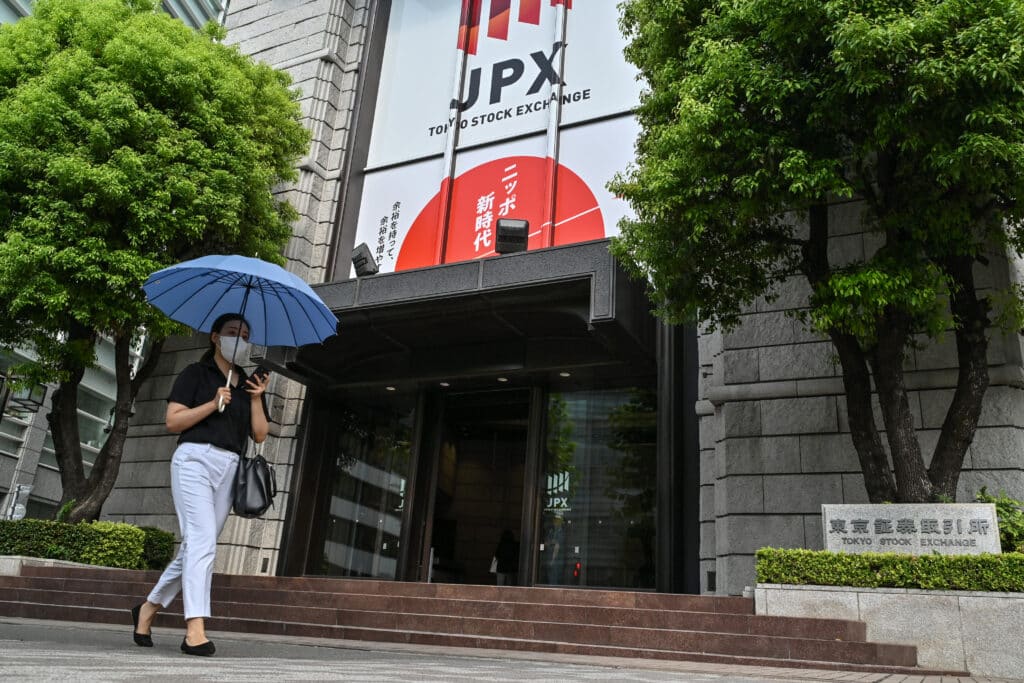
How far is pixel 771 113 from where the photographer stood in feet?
25.6

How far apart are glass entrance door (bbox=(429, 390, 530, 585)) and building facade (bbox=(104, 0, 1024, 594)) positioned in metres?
0.04

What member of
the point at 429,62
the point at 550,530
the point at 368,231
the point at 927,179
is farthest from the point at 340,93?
the point at 927,179

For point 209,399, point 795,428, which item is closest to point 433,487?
point 795,428

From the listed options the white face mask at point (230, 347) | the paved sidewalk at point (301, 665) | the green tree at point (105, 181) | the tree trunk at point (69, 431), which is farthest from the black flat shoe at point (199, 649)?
the tree trunk at point (69, 431)

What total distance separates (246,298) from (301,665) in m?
2.50

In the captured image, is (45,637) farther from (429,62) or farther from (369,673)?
(429,62)

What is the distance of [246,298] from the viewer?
16.9ft

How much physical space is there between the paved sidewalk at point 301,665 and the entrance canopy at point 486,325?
4.81 m

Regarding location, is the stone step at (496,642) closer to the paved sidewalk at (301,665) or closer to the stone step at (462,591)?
the paved sidewalk at (301,665)

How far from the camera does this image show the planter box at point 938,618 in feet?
21.1

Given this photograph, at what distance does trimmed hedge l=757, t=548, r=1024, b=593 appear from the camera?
6.64 meters

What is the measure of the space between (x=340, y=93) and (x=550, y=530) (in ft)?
33.2

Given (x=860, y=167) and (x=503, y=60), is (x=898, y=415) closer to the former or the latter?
(x=860, y=167)

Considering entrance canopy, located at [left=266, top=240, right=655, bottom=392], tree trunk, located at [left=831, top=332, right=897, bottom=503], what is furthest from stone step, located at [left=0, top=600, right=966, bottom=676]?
entrance canopy, located at [left=266, top=240, right=655, bottom=392]
